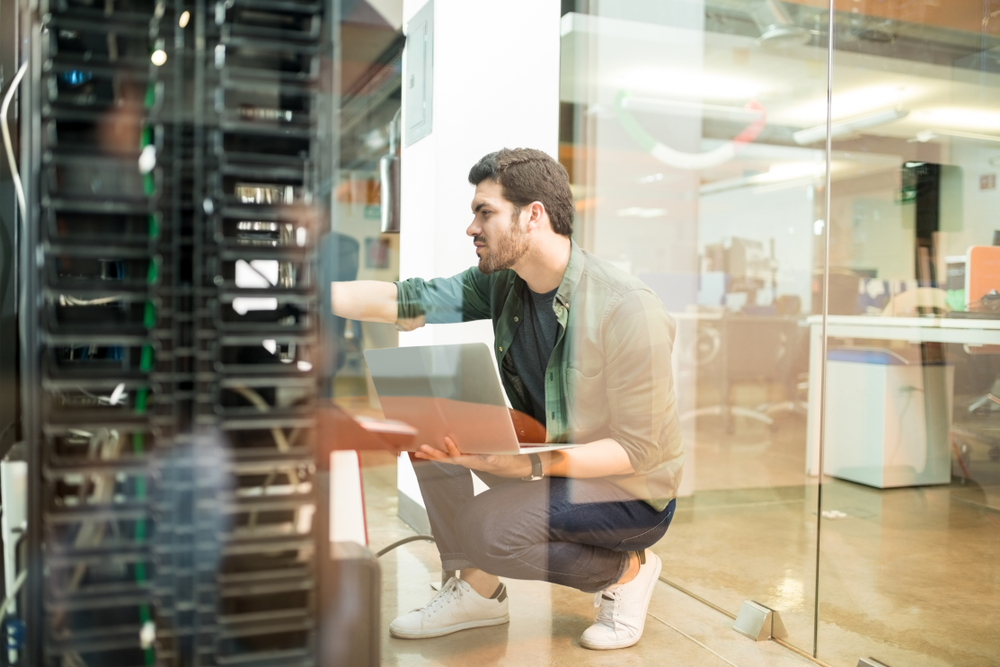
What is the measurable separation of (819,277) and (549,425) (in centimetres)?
176

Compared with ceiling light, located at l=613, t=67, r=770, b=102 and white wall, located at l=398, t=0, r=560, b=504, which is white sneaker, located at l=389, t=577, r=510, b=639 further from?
ceiling light, located at l=613, t=67, r=770, b=102

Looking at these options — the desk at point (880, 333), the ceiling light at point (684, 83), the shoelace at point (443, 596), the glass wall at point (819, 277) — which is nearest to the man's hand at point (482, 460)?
the shoelace at point (443, 596)

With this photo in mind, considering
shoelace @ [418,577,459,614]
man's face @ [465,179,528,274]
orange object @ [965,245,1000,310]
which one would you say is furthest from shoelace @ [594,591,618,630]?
orange object @ [965,245,1000,310]

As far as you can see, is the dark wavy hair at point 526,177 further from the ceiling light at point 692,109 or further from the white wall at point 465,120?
the ceiling light at point 692,109

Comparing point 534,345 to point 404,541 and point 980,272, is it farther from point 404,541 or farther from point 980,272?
point 980,272

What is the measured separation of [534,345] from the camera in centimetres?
134

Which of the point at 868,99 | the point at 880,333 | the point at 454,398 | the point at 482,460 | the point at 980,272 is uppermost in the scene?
the point at 868,99

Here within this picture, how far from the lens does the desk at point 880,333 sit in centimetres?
167

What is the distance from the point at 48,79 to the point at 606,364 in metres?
1.12

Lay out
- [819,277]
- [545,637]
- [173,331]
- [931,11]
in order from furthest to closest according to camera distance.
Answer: [819,277]
[931,11]
[545,637]
[173,331]

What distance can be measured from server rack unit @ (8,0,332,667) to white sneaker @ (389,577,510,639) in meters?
0.94

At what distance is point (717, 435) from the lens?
110 inches

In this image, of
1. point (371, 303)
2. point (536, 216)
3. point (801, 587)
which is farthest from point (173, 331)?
point (801, 587)

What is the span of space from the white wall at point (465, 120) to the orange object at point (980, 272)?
3.14 feet
